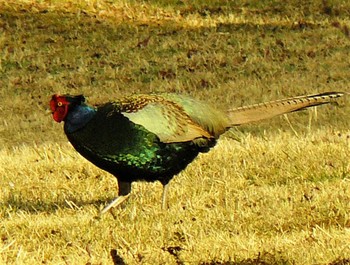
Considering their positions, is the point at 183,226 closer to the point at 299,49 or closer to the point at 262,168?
the point at 262,168

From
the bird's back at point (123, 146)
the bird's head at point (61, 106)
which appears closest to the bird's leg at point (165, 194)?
the bird's back at point (123, 146)

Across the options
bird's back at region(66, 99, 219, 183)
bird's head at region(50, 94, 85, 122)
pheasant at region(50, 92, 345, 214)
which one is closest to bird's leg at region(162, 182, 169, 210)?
pheasant at region(50, 92, 345, 214)

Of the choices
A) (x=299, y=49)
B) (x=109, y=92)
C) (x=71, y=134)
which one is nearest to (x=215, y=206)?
(x=71, y=134)

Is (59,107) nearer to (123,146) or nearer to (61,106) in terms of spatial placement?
(61,106)

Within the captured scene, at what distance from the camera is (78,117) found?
23.1 feet

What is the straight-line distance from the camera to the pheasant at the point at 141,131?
6887mm

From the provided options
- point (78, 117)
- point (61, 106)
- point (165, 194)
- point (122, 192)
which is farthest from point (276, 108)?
point (61, 106)

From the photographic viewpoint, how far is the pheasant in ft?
22.6

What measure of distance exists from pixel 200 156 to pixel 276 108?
5.56 ft

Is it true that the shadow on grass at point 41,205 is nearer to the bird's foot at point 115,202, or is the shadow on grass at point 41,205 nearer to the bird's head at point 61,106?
the bird's foot at point 115,202

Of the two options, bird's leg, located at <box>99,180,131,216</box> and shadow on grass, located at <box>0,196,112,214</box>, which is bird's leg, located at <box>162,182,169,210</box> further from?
shadow on grass, located at <box>0,196,112,214</box>

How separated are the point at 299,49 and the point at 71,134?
11.3 m

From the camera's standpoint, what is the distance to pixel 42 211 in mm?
7430

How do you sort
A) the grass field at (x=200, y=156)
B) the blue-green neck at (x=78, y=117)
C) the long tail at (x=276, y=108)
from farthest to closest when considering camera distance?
the long tail at (x=276, y=108)
the blue-green neck at (x=78, y=117)
the grass field at (x=200, y=156)
